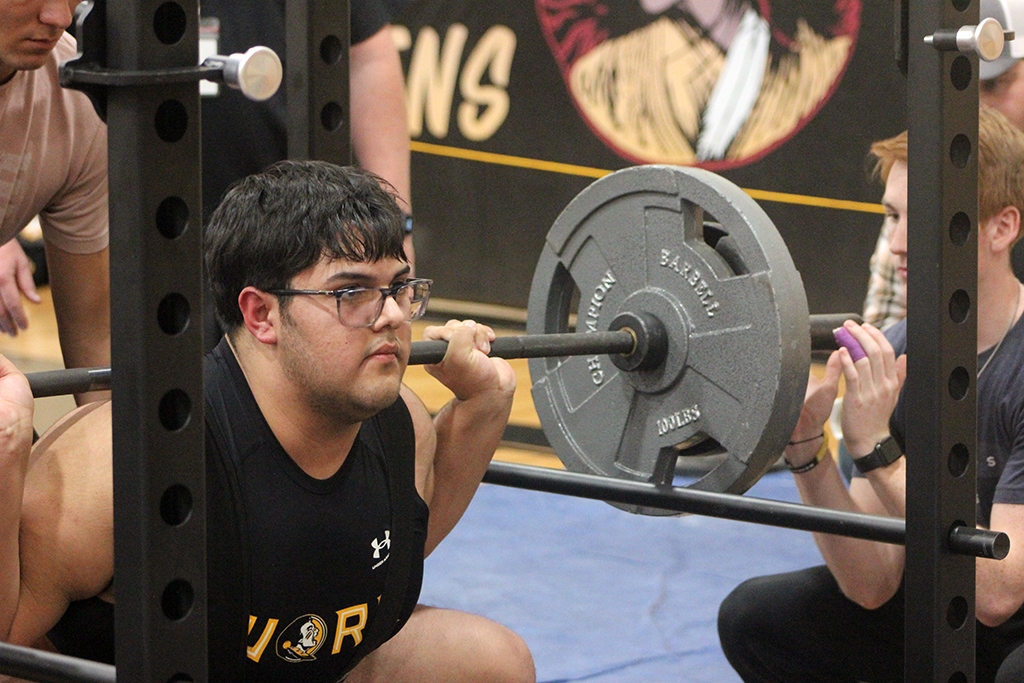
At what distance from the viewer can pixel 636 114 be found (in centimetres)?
549

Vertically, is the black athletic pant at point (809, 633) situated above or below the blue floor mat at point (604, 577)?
above

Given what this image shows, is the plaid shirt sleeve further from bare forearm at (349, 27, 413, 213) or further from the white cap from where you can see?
bare forearm at (349, 27, 413, 213)

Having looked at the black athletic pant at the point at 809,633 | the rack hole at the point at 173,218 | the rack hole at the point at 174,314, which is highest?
the rack hole at the point at 173,218

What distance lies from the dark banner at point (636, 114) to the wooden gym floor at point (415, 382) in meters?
0.47

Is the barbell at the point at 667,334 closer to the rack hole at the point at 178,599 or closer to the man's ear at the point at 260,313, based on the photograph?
the man's ear at the point at 260,313

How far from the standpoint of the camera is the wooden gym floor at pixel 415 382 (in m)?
4.40

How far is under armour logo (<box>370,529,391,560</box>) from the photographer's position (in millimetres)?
1650

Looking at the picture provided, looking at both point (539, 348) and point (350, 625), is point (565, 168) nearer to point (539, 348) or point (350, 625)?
point (539, 348)

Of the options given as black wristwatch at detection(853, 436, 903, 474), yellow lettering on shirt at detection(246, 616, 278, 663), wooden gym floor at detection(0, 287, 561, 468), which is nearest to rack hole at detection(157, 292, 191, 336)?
yellow lettering on shirt at detection(246, 616, 278, 663)

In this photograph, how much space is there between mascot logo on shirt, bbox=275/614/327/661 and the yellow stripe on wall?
362cm

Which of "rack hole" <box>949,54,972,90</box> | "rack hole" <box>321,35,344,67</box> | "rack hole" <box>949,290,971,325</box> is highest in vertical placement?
"rack hole" <box>321,35,344,67</box>

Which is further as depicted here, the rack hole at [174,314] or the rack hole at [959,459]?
the rack hole at [959,459]

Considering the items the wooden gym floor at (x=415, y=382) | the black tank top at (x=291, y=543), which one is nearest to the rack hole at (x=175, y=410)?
the black tank top at (x=291, y=543)

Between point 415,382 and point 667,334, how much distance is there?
3377 millimetres
